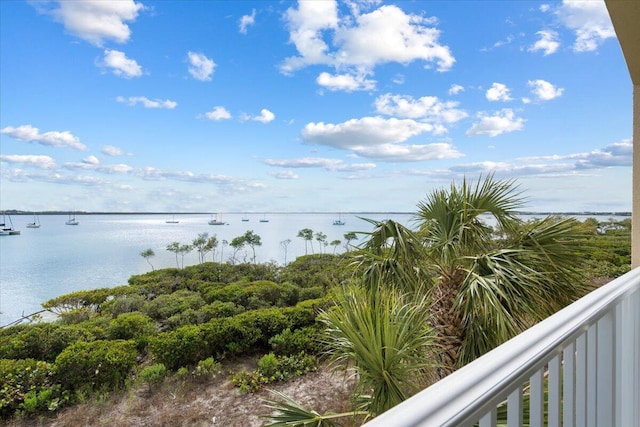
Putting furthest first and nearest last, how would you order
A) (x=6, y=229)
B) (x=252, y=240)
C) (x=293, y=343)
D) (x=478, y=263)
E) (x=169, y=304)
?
1. (x=252, y=240)
2. (x=6, y=229)
3. (x=169, y=304)
4. (x=293, y=343)
5. (x=478, y=263)

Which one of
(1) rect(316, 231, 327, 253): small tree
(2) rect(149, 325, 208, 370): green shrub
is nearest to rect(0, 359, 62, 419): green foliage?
(2) rect(149, 325, 208, 370): green shrub

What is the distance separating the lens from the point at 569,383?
81 cm

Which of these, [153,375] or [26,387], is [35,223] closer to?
[26,387]

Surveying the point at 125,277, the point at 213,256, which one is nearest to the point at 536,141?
the point at 213,256

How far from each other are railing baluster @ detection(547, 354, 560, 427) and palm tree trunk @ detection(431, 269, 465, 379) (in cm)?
Answer: 192

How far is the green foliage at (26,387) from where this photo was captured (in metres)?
2.94

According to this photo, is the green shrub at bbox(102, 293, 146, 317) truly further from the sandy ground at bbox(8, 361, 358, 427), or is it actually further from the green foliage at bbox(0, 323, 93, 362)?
the sandy ground at bbox(8, 361, 358, 427)

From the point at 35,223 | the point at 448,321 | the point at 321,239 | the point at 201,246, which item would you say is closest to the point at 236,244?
the point at 201,246

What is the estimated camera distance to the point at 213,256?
6.65 metres

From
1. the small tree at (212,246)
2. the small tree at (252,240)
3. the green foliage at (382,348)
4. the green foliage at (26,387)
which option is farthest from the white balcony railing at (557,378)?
the small tree at (212,246)

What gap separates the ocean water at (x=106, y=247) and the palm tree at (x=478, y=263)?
0.35m

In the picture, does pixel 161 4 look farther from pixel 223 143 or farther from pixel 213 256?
pixel 213 256

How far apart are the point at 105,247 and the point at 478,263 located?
19.1 ft

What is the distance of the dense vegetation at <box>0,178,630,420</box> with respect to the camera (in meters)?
2.18
